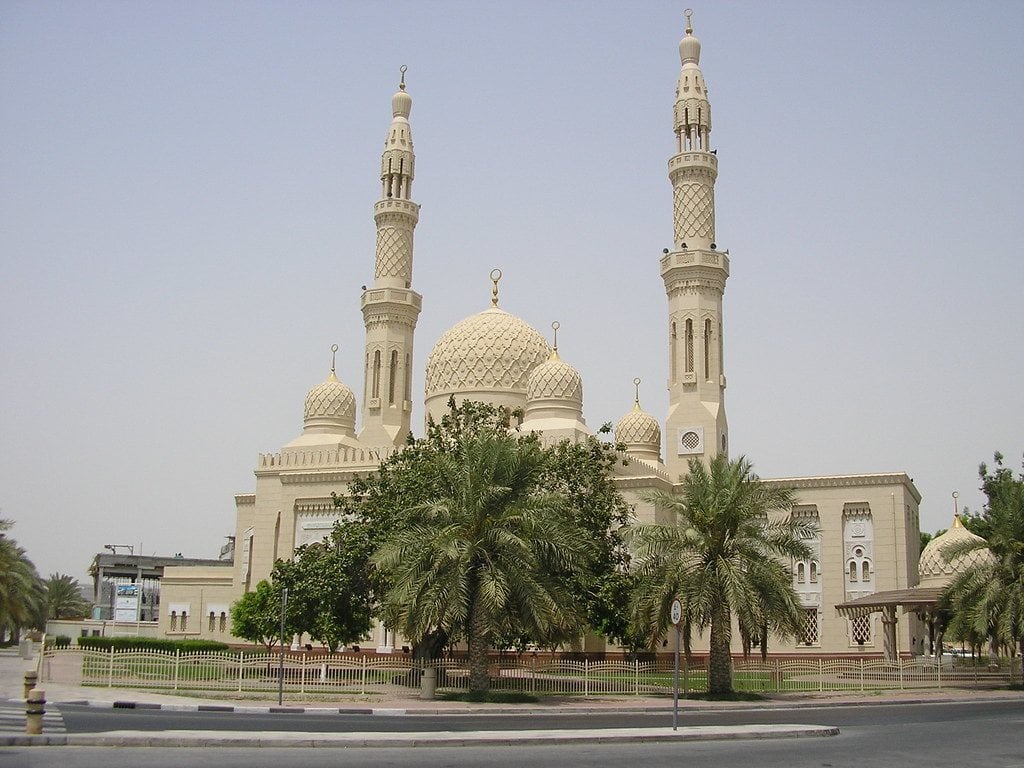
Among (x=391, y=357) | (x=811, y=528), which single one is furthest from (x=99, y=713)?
(x=391, y=357)

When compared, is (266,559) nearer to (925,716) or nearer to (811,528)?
(811,528)

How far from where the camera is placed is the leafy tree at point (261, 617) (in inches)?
1196

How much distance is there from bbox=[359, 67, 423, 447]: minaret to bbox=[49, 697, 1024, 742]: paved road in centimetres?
2687

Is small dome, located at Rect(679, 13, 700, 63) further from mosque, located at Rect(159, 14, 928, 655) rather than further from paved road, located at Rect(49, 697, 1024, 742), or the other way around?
paved road, located at Rect(49, 697, 1024, 742)

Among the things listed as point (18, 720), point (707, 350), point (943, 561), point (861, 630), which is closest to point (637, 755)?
point (18, 720)

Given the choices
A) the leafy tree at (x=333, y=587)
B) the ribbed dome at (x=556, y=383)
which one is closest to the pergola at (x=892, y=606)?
the ribbed dome at (x=556, y=383)

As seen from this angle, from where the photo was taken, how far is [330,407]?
4694cm

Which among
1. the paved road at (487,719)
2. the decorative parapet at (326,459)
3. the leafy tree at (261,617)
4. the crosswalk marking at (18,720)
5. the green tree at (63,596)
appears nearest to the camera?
the crosswalk marking at (18,720)

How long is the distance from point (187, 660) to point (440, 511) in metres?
6.91

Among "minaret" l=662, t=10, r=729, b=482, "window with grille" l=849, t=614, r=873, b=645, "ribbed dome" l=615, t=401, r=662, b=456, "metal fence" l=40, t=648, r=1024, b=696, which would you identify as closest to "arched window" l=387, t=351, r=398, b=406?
"ribbed dome" l=615, t=401, r=662, b=456

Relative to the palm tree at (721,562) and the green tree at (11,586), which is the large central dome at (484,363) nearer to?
the green tree at (11,586)

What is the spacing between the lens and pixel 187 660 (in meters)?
→ 25.1

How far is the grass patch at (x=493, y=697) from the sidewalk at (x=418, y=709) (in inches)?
16.8

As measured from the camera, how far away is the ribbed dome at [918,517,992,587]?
123ft
